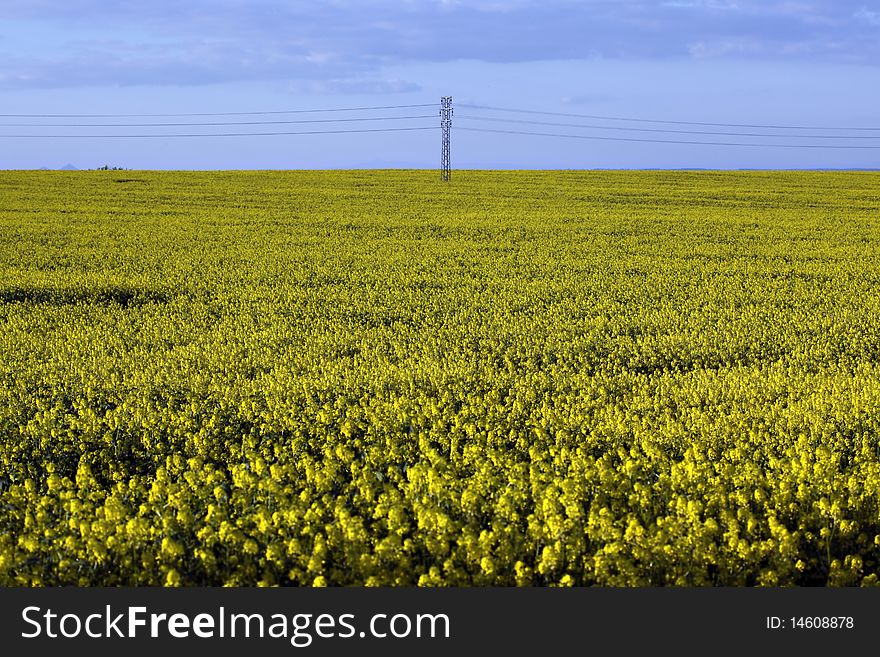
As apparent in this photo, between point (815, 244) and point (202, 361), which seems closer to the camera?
point (202, 361)

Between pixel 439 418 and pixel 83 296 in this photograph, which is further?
pixel 83 296

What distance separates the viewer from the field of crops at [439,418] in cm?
524

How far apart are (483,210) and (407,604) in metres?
28.3

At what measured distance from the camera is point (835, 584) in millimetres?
5145

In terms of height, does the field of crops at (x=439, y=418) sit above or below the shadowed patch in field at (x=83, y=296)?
below

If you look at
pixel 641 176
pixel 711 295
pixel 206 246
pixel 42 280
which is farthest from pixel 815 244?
pixel 641 176

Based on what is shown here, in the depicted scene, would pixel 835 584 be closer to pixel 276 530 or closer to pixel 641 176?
pixel 276 530

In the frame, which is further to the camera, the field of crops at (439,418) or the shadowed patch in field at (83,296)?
the shadowed patch in field at (83,296)

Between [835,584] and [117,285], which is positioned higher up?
[117,285]

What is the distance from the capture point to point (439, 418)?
25.5ft

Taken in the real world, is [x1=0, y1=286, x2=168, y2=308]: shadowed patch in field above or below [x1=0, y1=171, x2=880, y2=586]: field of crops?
above

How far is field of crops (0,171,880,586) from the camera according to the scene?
5.24 metres

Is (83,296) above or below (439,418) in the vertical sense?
above

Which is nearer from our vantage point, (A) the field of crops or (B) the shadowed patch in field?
(A) the field of crops
